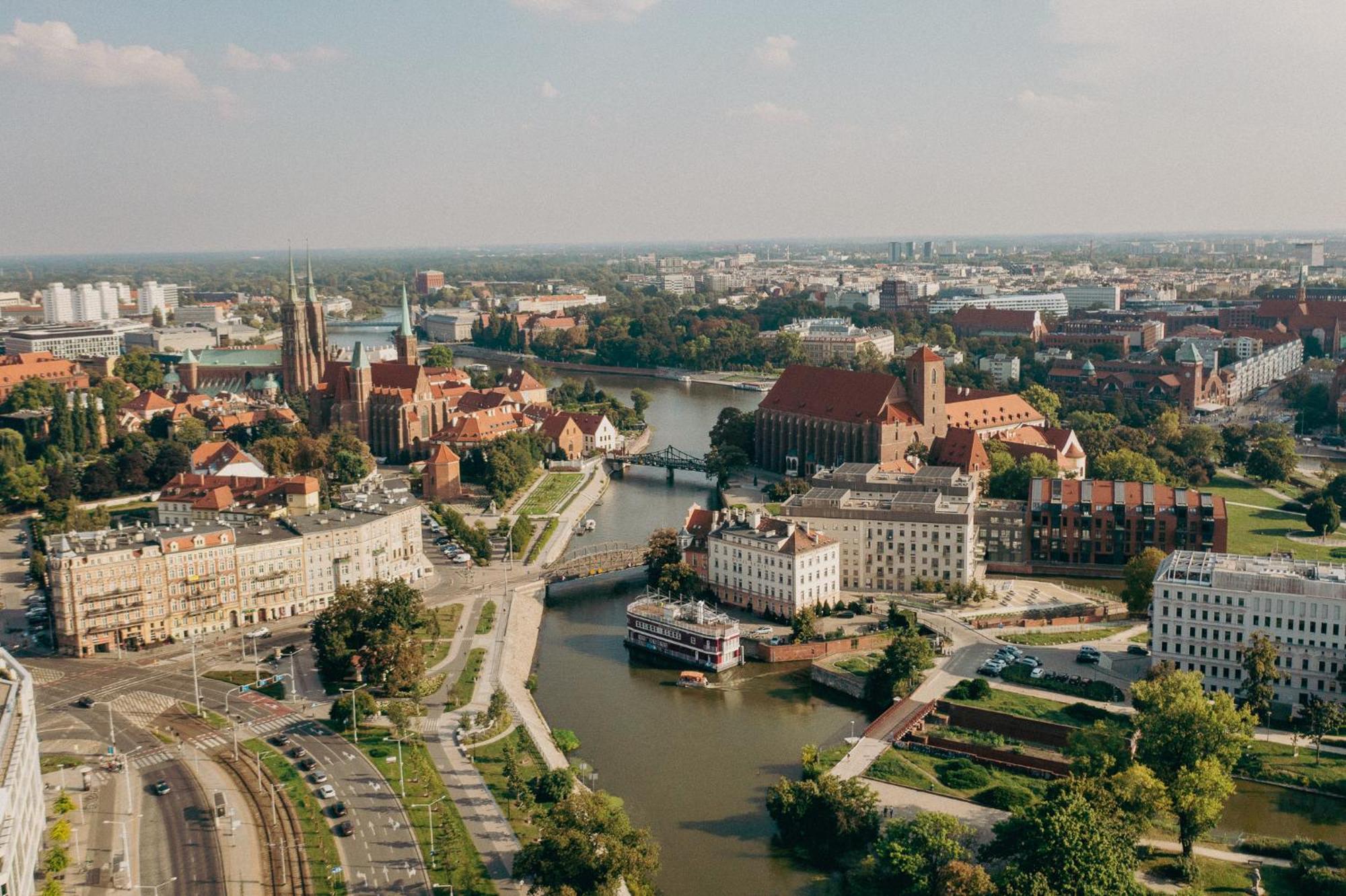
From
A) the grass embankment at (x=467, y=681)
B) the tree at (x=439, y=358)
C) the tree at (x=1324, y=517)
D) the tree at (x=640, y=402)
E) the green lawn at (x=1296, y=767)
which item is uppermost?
the tree at (x=439, y=358)

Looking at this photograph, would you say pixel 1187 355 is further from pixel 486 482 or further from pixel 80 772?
pixel 80 772

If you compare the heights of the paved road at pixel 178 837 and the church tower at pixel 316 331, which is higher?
the church tower at pixel 316 331

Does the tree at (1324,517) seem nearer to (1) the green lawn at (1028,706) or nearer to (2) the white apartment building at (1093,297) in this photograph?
(1) the green lawn at (1028,706)

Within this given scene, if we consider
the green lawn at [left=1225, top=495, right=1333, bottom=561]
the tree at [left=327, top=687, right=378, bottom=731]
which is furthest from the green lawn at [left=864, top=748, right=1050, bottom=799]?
the green lawn at [left=1225, top=495, right=1333, bottom=561]

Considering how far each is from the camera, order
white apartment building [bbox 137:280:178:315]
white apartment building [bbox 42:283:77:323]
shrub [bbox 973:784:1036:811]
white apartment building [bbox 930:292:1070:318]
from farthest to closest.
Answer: white apartment building [bbox 137:280:178:315] → white apartment building [bbox 42:283:77:323] → white apartment building [bbox 930:292:1070:318] → shrub [bbox 973:784:1036:811]

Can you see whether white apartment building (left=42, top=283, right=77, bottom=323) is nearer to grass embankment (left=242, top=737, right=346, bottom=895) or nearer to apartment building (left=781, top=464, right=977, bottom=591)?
apartment building (left=781, top=464, right=977, bottom=591)

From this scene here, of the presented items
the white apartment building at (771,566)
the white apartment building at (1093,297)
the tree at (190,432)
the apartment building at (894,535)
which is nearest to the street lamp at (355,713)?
the white apartment building at (771,566)

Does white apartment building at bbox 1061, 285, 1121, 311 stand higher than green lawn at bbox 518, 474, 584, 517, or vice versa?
white apartment building at bbox 1061, 285, 1121, 311
